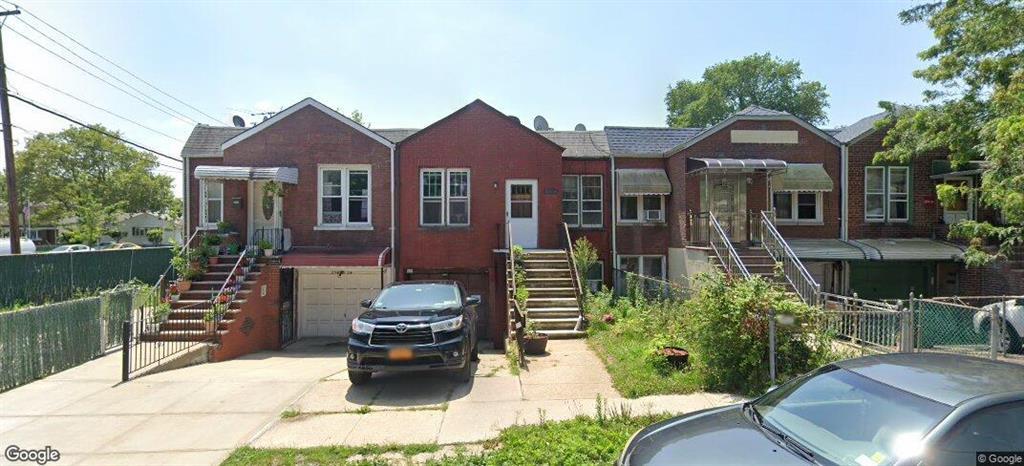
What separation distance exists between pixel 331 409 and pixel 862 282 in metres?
16.6

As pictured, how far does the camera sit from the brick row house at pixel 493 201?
16.0 metres

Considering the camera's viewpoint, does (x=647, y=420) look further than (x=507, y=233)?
No

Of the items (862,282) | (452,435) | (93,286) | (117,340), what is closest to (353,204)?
(117,340)

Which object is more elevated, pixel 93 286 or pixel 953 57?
pixel 953 57

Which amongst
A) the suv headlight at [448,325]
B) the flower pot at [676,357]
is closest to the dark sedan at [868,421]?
the flower pot at [676,357]

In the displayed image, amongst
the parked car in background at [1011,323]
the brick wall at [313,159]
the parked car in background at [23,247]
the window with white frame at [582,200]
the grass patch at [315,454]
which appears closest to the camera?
the grass patch at [315,454]

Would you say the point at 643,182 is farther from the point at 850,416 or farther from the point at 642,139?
the point at 850,416

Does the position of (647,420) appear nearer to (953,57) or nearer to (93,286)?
(953,57)

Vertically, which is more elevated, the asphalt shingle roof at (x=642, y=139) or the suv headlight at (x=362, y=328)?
the asphalt shingle roof at (x=642, y=139)

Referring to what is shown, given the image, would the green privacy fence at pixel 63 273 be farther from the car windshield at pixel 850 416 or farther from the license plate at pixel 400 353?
the car windshield at pixel 850 416

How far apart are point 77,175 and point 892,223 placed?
59.5 m

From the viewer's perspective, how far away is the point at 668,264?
1747 cm

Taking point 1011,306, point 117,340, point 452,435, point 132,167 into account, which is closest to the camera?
point 452,435

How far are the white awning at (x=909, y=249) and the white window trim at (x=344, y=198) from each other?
49.3 feet
